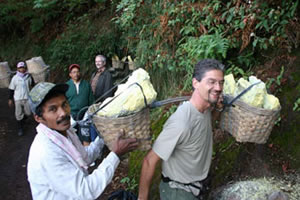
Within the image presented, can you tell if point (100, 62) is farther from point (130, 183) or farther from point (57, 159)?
point (57, 159)

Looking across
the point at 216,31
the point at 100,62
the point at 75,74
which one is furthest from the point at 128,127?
the point at 100,62

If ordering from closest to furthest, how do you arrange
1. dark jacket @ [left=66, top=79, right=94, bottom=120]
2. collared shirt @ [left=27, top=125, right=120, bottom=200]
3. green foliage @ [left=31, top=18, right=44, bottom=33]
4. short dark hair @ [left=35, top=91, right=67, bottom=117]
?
collared shirt @ [left=27, top=125, right=120, bottom=200] → short dark hair @ [left=35, top=91, right=67, bottom=117] → dark jacket @ [left=66, top=79, right=94, bottom=120] → green foliage @ [left=31, top=18, right=44, bottom=33]

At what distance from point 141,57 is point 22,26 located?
10813 mm

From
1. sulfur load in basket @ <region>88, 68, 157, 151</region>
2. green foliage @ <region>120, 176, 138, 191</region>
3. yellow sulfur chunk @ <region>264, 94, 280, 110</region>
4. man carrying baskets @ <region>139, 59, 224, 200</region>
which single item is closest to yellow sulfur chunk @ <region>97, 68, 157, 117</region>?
sulfur load in basket @ <region>88, 68, 157, 151</region>

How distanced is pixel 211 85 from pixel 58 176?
1.36 metres

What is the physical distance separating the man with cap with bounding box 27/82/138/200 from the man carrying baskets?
260mm

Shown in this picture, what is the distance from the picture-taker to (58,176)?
1.83m

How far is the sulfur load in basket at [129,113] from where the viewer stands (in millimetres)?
2029

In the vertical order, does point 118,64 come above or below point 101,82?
below

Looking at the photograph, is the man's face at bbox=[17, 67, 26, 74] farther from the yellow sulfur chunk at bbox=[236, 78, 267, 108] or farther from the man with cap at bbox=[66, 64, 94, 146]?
the yellow sulfur chunk at bbox=[236, 78, 267, 108]

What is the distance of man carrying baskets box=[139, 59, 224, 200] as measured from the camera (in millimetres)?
2162

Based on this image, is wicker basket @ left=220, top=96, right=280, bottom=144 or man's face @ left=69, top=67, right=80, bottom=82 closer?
wicker basket @ left=220, top=96, right=280, bottom=144

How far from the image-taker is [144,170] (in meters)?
2.25

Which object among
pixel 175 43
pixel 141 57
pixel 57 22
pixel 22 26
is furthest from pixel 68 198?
pixel 22 26
